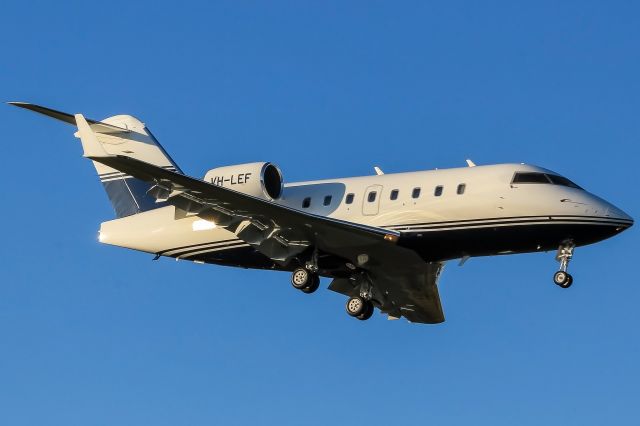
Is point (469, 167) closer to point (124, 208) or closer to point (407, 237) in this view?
point (407, 237)

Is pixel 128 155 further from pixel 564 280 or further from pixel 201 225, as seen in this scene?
pixel 564 280

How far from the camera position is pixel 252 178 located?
30578 mm

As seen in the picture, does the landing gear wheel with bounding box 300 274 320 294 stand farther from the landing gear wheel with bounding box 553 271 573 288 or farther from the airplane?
the landing gear wheel with bounding box 553 271 573 288

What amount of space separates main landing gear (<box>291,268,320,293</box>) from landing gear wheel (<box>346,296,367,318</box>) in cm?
186

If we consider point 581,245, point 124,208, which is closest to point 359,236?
point 581,245

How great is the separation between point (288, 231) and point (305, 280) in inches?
47.9

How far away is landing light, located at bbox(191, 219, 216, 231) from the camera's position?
31.8 metres

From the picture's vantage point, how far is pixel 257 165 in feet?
101

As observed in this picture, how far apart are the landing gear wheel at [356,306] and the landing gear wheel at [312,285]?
1836mm

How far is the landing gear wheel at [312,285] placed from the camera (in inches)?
1194

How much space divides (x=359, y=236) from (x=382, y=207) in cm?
104

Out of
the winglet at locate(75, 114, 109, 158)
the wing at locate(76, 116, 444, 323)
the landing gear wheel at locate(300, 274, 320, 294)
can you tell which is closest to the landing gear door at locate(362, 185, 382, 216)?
the wing at locate(76, 116, 444, 323)

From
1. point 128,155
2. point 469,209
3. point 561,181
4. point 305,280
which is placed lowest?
point 305,280

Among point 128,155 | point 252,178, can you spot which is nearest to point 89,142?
point 252,178
